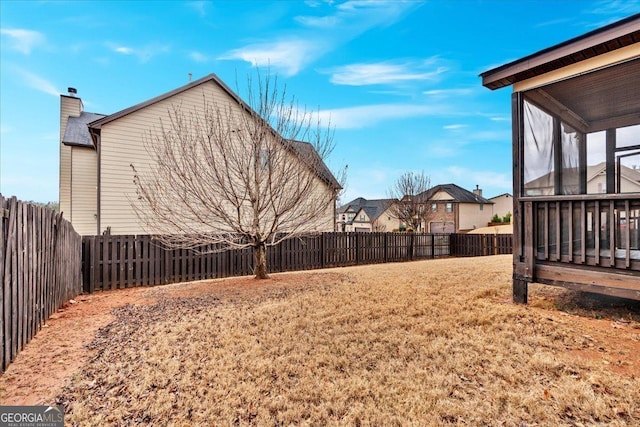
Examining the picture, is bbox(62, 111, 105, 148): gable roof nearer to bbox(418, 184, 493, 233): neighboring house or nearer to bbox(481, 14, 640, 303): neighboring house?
Result: bbox(481, 14, 640, 303): neighboring house

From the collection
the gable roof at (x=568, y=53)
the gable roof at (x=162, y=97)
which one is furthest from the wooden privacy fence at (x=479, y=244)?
the gable roof at (x=568, y=53)

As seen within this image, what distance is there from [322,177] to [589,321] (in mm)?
6010

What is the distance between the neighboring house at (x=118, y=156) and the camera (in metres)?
11.7

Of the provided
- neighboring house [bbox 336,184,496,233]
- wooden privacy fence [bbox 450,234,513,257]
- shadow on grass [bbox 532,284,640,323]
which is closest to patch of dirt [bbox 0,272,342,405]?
shadow on grass [bbox 532,284,640,323]

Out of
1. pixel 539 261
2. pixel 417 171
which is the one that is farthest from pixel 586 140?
pixel 417 171

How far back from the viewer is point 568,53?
14.3 feet

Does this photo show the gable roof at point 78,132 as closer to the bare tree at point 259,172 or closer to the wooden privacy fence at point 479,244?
the bare tree at point 259,172

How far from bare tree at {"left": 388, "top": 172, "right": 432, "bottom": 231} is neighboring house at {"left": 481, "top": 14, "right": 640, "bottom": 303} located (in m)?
22.5

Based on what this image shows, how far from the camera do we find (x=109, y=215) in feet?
38.7

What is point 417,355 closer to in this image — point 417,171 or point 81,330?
point 81,330

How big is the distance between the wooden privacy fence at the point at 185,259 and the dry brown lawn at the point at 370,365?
12.6 feet

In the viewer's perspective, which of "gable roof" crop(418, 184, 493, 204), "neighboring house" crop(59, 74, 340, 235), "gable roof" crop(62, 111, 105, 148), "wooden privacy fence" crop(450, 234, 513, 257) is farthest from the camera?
"gable roof" crop(418, 184, 493, 204)

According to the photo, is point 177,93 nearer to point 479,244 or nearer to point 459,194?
point 479,244
